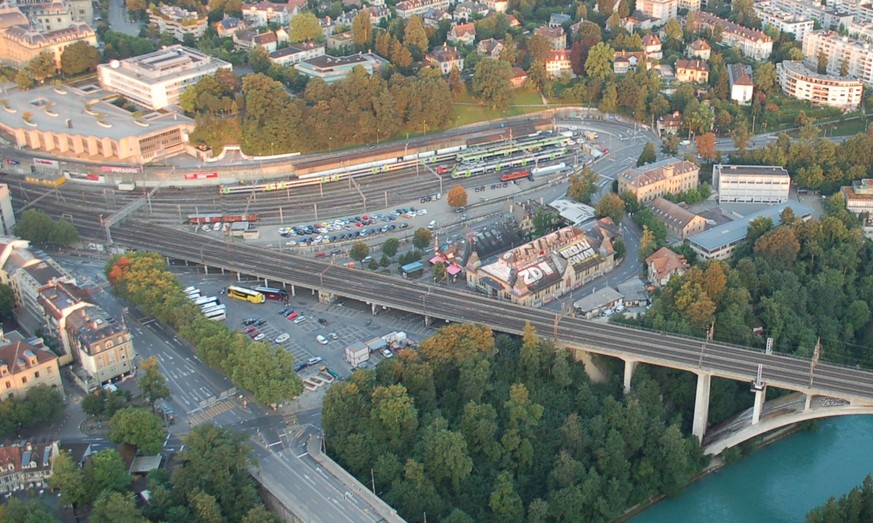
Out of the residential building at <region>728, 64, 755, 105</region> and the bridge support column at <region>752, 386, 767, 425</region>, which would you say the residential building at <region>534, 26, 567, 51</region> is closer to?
the residential building at <region>728, 64, 755, 105</region>

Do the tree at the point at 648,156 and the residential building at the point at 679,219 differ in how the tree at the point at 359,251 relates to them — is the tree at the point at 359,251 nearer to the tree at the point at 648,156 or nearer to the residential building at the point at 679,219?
the residential building at the point at 679,219

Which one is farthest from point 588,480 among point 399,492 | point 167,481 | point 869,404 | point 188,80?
point 188,80

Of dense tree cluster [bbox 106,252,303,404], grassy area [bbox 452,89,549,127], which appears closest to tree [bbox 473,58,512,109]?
grassy area [bbox 452,89,549,127]

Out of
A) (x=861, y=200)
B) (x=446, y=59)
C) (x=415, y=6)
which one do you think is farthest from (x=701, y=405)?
(x=415, y=6)

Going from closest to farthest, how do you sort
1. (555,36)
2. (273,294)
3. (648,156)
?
(273,294) < (648,156) < (555,36)

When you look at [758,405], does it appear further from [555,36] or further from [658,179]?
[555,36]

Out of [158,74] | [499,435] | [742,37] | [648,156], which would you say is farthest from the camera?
[742,37]

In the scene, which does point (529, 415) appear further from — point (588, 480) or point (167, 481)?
point (167, 481)
